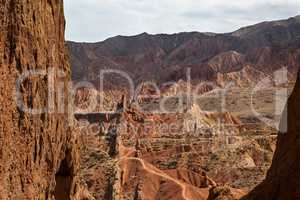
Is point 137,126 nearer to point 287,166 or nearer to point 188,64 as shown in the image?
point 287,166

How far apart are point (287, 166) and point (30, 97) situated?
10.1 metres

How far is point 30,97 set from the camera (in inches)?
483

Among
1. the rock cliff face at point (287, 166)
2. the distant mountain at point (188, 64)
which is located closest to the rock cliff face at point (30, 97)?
the rock cliff face at point (287, 166)

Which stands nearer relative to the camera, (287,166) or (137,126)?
(287,166)

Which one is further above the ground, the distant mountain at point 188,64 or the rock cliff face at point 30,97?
the distant mountain at point 188,64

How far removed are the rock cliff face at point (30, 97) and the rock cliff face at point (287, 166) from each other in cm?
740

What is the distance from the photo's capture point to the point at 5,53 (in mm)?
10984

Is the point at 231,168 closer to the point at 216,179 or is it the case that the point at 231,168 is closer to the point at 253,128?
the point at 216,179

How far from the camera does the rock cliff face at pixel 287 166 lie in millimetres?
17891

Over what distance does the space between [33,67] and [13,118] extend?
160 cm

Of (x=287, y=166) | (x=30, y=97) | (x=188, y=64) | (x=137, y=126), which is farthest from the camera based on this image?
(x=188, y=64)

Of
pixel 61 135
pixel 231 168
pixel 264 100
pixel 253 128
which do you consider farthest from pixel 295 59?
pixel 61 135

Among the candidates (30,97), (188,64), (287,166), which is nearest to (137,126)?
(287,166)

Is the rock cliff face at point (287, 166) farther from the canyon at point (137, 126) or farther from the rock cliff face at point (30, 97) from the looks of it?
the rock cliff face at point (30, 97)
